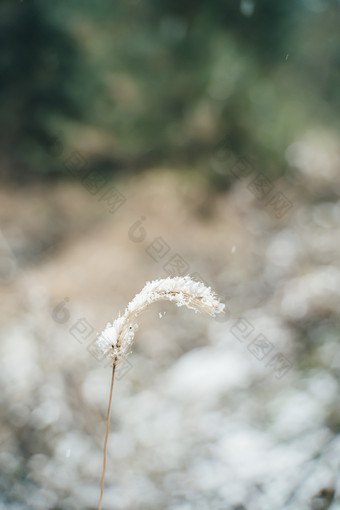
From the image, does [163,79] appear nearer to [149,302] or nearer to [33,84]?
[33,84]

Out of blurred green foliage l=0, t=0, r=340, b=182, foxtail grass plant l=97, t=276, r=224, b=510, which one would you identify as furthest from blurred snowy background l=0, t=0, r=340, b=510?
foxtail grass plant l=97, t=276, r=224, b=510

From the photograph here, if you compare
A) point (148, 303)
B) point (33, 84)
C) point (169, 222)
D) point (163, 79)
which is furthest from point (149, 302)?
point (33, 84)

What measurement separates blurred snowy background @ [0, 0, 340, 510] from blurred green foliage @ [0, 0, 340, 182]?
0.04 feet

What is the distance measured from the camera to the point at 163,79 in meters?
3.26

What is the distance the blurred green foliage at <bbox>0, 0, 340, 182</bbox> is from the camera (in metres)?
3.11

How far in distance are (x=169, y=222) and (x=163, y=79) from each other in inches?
47.9

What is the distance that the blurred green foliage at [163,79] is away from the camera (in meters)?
3.11

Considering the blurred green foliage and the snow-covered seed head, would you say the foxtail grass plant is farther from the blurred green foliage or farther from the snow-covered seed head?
the blurred green foliage

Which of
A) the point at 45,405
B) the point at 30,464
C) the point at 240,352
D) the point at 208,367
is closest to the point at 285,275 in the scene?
the point at 240,352

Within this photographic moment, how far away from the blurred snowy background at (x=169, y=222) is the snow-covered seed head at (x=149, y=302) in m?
1.22

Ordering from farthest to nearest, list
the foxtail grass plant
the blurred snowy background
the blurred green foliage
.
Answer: the blurred green foliage < the blurred snowy background < the foxtail grass plant

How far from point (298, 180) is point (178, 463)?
7.28 feet

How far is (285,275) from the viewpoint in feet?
8.95

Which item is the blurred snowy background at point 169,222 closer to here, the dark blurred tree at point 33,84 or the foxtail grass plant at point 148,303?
the dark blurred tree at point 33,84
